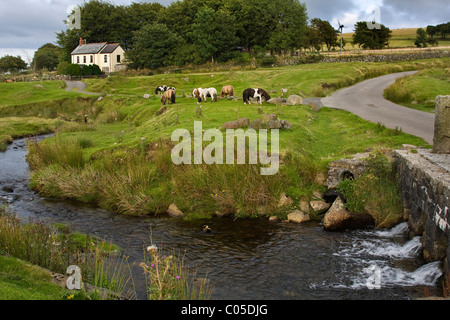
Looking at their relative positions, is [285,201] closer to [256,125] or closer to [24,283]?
[256,125]

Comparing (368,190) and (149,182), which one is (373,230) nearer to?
(368,190)

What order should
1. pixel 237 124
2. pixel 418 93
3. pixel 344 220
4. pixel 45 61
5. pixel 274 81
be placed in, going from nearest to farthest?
pixel 344 220
pixel 237 124
pixel 418 93
pixel 274 81
pixel 45 61

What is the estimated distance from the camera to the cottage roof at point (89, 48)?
87312mm

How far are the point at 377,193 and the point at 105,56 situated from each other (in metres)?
82.4

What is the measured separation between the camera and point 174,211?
15.2 metres

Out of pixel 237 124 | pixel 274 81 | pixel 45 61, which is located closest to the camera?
pixel 237 124

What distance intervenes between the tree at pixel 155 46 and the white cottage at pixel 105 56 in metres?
8.10

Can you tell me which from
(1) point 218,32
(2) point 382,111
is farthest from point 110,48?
(2) point 382,111

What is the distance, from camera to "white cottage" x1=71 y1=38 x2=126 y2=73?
3378 inches

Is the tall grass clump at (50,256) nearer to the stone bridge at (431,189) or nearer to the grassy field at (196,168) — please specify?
the grassy field at (196,168)

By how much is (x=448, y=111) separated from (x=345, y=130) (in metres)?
9.59

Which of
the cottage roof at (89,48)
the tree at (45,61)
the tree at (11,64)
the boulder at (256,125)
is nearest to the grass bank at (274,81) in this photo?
the boulder at (256,125)

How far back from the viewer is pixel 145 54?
259 feet
